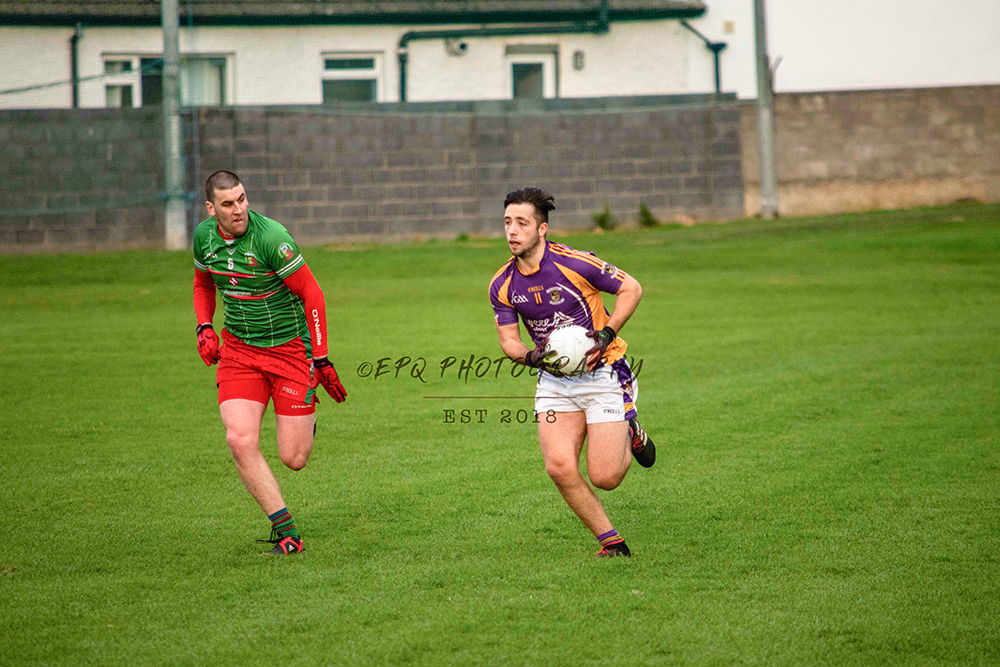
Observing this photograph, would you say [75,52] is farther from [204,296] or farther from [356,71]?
[204,296]

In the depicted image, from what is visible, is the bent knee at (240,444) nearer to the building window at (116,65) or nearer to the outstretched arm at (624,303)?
the outstretched arm at (624,303)

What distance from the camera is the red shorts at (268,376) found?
20.9 ft

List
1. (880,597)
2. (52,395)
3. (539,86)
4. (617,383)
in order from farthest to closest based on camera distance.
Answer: (539,86) < (52,395) < (617,383) < (880,597)

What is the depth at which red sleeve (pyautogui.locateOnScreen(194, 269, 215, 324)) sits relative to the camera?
661 centimetres

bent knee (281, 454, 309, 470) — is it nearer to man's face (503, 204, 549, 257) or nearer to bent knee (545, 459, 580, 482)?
bent knee (545, 459, 580, 482)

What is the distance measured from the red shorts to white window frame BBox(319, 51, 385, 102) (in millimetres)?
21057

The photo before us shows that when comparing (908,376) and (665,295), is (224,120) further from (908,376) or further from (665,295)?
(908,376)

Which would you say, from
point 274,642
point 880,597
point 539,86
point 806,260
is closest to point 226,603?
point 274,642

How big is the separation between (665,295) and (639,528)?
11.1 m

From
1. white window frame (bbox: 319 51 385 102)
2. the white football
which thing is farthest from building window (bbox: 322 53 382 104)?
the white football

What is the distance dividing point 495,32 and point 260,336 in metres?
21.9

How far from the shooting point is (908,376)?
10953 millimetres

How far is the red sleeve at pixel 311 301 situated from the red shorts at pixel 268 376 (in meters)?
0.24

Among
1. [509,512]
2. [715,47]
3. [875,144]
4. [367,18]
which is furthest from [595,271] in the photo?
[715,47]
